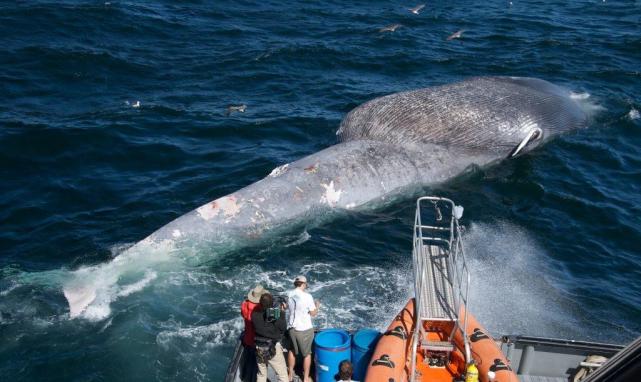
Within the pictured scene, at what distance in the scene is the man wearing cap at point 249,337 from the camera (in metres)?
10.5

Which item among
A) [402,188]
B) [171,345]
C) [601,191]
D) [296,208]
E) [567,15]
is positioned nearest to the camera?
[171,345]

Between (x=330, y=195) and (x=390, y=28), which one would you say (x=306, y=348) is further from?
(x=390, y=28)

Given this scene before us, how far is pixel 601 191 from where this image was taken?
63.0ft

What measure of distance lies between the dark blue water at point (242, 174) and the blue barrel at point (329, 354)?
2318 millimetres

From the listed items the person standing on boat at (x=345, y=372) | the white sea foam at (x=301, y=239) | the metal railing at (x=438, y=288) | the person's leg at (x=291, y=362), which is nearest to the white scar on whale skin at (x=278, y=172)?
the white sea foam at (x=301, y=239)

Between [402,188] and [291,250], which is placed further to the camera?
[402,188]

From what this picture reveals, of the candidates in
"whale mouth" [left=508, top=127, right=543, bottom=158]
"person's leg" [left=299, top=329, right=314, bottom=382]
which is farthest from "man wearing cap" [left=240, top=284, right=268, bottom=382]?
"whale mouth" [left=508, top=127, right=543, bottom=158]

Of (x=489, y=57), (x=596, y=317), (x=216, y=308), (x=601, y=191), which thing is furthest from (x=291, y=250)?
(x=489, y=57)

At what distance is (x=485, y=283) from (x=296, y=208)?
15.5 ft

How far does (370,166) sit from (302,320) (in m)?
7.47

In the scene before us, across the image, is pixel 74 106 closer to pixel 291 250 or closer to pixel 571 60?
pixel 291 250

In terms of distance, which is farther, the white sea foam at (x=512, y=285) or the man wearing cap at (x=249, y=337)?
the white sea foam at (x=512, y=285)

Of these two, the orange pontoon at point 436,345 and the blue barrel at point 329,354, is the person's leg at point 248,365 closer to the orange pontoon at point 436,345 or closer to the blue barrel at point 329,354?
the blue barrel at point 329,354

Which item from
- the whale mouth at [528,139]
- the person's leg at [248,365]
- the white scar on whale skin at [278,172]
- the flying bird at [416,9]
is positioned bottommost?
the person's leg at [248,365]
